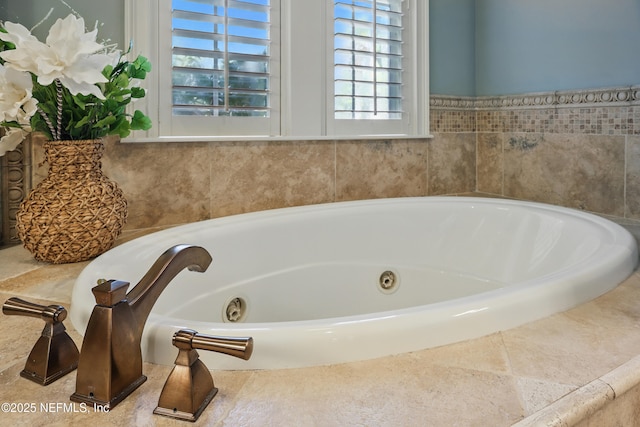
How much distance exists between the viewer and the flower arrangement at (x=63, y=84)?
3.35 feet

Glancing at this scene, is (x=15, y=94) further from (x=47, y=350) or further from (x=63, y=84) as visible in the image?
(x=47, y=350)

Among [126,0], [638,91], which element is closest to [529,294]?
[638,91]

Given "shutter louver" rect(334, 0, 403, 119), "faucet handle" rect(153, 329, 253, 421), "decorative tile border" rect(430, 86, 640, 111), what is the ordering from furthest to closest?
"shutter louver" rect(334, 0, 403, 119) < "decorative tile border" rect(430, 86, 640, 111) < "faucet handle" rect(153, 329, 253, 421)

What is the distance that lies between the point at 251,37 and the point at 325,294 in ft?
3.34

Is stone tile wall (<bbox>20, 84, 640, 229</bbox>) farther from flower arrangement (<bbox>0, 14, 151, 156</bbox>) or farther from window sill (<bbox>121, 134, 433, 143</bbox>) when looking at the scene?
flower arrangement (<bbox>0, 14, 151, 156</bbox>)

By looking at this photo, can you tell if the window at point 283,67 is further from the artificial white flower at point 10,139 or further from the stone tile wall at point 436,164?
the artificial white flower at point 10,139

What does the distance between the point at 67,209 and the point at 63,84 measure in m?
0.32

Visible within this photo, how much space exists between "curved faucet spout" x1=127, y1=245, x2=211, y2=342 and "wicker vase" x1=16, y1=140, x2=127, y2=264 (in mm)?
624

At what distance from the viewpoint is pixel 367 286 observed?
72.1 inches

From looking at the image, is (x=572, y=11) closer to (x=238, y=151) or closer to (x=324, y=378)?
(x=238, y=151)

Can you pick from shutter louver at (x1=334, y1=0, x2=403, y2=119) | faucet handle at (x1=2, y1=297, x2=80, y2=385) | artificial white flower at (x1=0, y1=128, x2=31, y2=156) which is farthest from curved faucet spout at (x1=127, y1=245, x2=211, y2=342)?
shutter louver at (x1=334, y1=0, x2=403, y2=119)

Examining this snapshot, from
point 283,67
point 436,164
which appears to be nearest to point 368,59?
point 283,67

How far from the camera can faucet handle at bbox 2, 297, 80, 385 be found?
66cm

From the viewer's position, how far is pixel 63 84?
1059 millimetres
